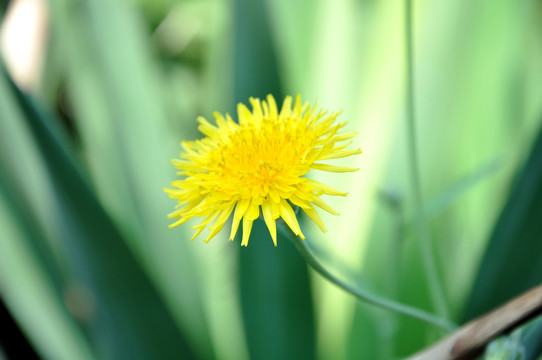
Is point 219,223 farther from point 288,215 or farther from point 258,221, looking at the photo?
point 258,221

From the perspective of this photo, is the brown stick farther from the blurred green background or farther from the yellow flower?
the blurred green background

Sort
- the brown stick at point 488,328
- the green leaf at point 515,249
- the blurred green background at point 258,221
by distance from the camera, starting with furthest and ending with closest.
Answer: the blurred green background at point 258,221
the green leaf at point 515,249
the brown stick at point 488,328

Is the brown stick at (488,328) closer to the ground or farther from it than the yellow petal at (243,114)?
closer to the ground

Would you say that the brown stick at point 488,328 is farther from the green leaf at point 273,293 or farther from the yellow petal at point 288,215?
the green leaf at point 273,293

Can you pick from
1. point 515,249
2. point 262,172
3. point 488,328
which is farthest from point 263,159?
point 515,249

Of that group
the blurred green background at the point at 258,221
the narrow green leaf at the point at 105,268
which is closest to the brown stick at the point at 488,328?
the blurred green background at the point at 258,221
